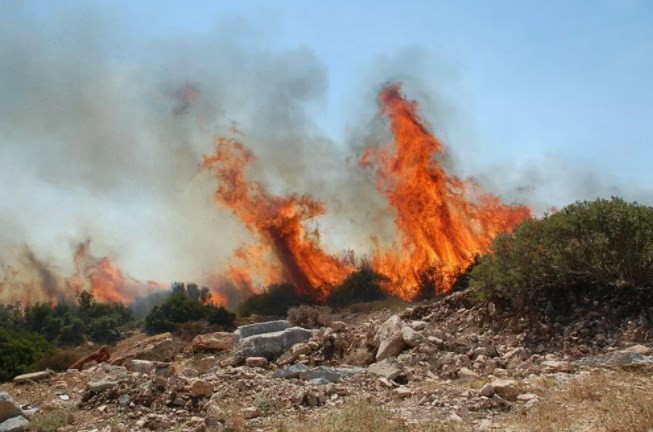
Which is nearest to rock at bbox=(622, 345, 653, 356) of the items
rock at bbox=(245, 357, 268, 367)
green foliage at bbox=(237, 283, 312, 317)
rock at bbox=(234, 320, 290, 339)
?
rock at bbox=(245, 357, 268, 367)

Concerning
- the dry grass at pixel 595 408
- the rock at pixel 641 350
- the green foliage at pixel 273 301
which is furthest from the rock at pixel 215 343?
the green foliage at pixel 273 301

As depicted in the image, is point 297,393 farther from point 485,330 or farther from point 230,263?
point 230,263

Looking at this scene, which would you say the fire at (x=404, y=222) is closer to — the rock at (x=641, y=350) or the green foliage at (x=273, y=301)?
the green foliage at (x=273, y=301)

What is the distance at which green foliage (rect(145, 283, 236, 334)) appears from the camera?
93.8 ft

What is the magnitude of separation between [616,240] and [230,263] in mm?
33772

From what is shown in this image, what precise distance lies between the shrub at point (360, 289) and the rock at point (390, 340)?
64.6 feet

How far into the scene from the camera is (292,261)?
3862 cm

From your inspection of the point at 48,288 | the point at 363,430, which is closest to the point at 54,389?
the point at 363,430

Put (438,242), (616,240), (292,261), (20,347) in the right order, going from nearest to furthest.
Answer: (616,240) → (20,347) → (438,242) → (292,261)

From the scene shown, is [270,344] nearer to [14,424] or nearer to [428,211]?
[14,424]

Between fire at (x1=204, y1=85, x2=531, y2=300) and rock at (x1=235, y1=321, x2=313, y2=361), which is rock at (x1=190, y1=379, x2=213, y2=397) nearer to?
rock at (x1=235, y1=321, x2=313, y2=361)

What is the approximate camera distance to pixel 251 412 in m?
8.24

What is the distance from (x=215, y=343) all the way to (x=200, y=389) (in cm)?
826

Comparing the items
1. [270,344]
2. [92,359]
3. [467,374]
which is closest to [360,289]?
[92,359]
